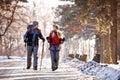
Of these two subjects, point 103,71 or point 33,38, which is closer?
point 103,71

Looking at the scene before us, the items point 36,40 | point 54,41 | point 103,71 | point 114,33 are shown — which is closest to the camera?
point 103,71

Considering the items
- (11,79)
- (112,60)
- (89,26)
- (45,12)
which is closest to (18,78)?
(11,79)

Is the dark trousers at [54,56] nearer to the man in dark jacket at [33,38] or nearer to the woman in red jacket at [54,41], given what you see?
the woman in red jacket at [54,41]

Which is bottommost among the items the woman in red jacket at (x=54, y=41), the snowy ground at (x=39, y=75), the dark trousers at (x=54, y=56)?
the snowy ground at (x=39, y=75)

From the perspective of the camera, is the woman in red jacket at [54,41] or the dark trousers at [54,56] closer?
the woman in red jacket at [54,41]

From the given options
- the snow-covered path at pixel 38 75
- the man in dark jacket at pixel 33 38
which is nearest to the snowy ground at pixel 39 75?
the snow-covered path at pixel 38 75

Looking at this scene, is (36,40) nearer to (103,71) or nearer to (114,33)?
(103,71)

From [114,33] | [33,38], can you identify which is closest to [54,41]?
[33,38]

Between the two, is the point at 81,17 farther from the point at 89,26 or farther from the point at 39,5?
the point at 39,5

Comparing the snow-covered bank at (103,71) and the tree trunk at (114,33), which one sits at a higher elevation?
the tree trunk at (114,33)

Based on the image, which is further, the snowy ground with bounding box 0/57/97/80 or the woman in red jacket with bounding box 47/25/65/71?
the woman in red jacket with bounding box 47/25/65/71

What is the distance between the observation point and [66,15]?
47.9 metres

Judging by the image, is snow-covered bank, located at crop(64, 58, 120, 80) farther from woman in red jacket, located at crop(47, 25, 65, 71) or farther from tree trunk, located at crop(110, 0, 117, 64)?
tree trunk, located at crop(110, 0, 117, 64)

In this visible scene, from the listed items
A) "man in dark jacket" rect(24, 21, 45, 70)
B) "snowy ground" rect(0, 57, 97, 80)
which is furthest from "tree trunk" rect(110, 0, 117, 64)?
"man in dark jacket" rect(24, 21, 45, 70)
